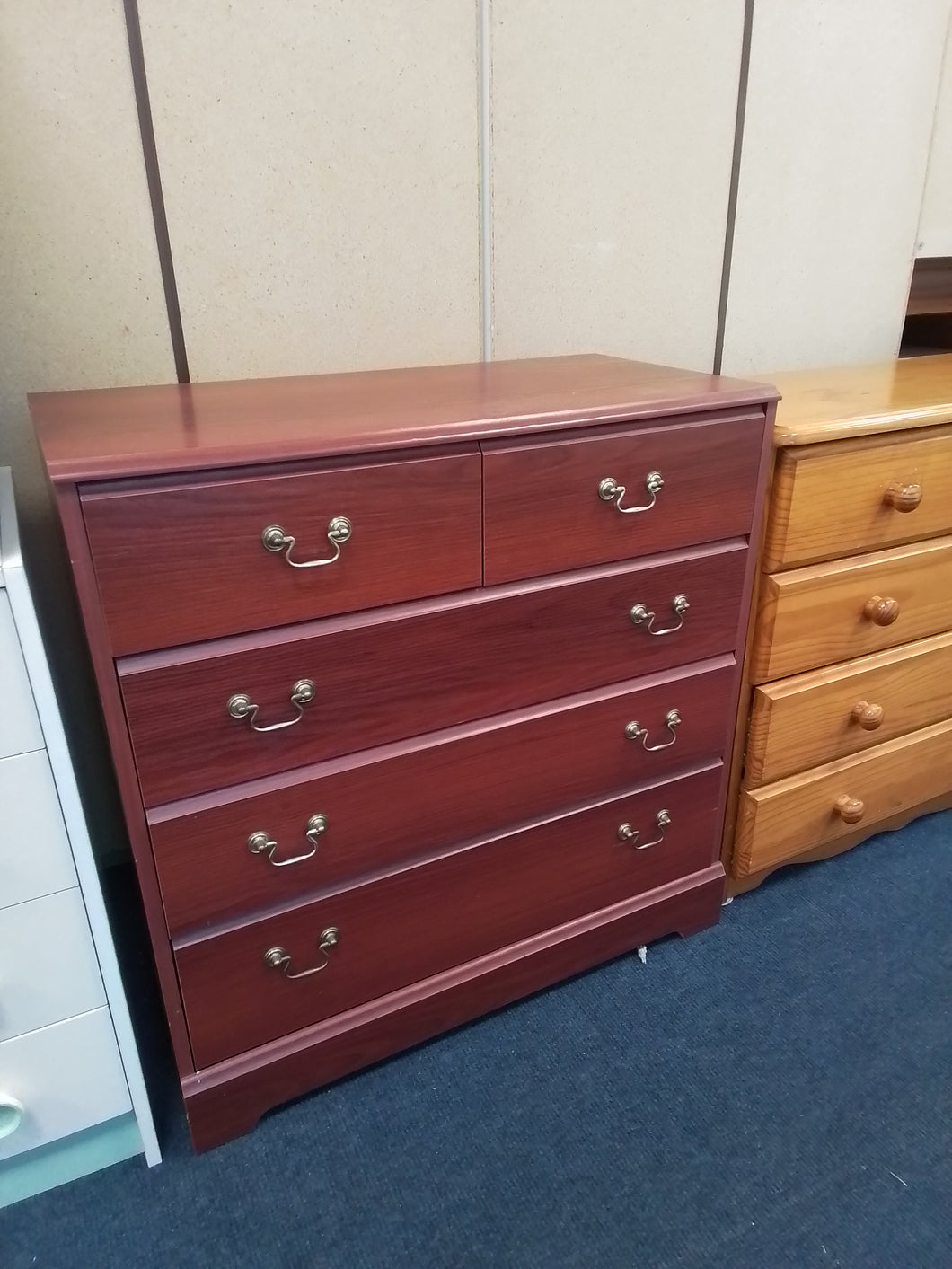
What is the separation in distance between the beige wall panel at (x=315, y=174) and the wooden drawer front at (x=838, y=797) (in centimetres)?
98

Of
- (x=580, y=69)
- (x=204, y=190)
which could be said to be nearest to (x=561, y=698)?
(x=204, y=190)

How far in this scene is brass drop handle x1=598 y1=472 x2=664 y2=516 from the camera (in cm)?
108

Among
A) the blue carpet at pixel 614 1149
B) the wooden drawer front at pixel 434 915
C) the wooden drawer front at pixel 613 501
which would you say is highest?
the wooden drawer front at pixel 613 501

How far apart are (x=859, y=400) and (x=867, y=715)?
527 mm

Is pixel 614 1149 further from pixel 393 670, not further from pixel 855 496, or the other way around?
pixel 855 496

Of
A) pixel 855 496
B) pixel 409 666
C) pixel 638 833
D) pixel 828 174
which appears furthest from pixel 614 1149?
pixel 828 174

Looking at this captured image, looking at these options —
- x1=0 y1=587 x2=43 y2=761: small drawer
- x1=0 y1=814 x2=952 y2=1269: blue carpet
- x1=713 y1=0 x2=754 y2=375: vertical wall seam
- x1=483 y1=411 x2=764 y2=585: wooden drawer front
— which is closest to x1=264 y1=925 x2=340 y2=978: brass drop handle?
x1=0 y1=814 x2=952 y2=1269: blue carpet

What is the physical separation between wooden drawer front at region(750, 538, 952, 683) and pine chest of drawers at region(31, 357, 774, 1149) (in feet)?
0.30

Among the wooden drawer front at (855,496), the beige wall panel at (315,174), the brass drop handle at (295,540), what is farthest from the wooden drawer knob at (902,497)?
the brass drop handle at (295,540)

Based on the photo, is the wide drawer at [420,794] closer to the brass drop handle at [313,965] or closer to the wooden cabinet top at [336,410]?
the brass drop handle at [313,965]

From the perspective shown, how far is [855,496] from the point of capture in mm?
1333

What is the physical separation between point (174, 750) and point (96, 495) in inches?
11.2

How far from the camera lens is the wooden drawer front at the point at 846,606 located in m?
1.34

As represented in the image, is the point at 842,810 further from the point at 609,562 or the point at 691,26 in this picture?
the point at 691,26
